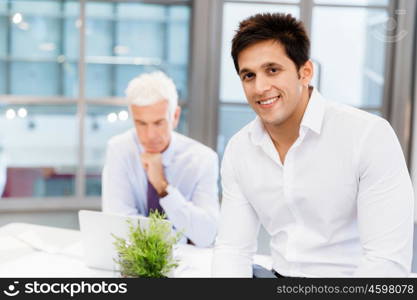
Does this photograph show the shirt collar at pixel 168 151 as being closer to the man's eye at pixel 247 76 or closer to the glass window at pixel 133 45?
the man's eye at pixel 247 76

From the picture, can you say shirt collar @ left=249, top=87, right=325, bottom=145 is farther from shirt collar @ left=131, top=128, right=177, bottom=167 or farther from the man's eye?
shirt collar @ left=131, top=128, right=177, bottom=167

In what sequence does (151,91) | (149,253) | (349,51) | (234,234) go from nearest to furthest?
(149,253)
(234,234)
(151,91)
(349,51)

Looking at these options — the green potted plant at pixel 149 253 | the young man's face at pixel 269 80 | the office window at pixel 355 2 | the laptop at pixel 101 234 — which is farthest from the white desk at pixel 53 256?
the office window at pixel 355 2

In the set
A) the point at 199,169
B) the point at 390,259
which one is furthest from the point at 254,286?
the point at 199,169

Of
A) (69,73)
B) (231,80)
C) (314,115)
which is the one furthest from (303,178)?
(69,73)

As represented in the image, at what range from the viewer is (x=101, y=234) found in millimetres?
2004

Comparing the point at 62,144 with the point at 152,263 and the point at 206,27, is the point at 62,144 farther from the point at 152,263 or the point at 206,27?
the point at 152,263

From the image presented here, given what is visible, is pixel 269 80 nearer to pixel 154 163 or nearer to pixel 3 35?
pixel 154 163

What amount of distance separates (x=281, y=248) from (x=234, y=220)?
0.16 metres

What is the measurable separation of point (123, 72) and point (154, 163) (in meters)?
2.01

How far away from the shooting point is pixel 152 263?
1662mm

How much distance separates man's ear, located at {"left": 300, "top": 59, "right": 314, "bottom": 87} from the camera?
188 centimetres


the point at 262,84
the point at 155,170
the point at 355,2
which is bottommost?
the point at 155,170

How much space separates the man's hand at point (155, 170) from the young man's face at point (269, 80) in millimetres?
997
